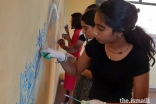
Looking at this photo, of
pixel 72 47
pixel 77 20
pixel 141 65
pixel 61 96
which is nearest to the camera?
pixel 141 65

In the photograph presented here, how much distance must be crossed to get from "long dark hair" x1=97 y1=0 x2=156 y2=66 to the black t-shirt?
5cm

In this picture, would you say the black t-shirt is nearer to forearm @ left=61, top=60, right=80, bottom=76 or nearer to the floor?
forearm @ left=61, top=60, right=80, bottom=76

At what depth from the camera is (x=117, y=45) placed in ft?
3.99

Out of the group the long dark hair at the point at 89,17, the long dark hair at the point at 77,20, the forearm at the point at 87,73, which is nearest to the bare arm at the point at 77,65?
the forearm at the point at 87,73

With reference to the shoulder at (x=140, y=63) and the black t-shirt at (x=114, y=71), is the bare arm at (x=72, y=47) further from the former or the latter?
the shoulder at (x=140, y=63)

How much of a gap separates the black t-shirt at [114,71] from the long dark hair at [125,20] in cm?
5

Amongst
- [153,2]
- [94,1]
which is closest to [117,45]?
[94,1]

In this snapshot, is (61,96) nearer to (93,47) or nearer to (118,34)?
(93,47)

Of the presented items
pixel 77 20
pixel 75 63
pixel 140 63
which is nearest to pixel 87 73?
pixel 75 63

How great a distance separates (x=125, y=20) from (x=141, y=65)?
22 centimetres

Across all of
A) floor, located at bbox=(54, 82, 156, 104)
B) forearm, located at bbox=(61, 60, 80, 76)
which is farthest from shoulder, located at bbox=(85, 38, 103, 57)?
floor, located at bbox=(54, 82, 156, 104)

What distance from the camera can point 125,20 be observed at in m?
1.14

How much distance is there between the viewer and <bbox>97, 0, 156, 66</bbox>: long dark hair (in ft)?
3.66

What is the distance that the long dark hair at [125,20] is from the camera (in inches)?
43.9
